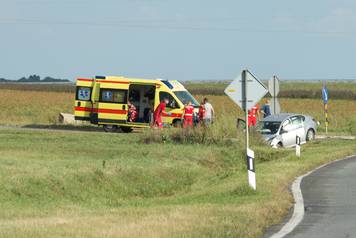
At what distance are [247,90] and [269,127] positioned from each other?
14.7m

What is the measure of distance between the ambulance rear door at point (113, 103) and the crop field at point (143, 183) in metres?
3.89

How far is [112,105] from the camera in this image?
3828 cm

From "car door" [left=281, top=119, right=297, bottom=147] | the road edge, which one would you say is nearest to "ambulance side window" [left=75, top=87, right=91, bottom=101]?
"car door" [left=281, top=119, right=297, bottom=147]

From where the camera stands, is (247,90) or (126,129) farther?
(126,129)

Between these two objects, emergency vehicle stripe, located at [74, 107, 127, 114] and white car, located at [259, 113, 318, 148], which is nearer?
white car, located at [259, 113, 318, 148]

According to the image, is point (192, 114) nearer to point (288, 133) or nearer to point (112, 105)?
point (288, 133)

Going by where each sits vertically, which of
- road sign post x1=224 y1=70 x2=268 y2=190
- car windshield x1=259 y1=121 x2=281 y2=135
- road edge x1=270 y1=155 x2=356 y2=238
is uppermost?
road sign post x1=224 y1=70 x2=268 y2=190

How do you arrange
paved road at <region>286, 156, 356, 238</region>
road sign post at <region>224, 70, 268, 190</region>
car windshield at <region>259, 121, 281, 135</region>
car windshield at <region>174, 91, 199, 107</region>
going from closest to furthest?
1. paved road at <region>286, 156, 356, 238</region>
2. road sign post at <region>224, 70, 268, 190</region>
3. car windshield at <region>259, 121, 281, 135</region>
4. car windshield at <region>174, 91, 199, 107</region>

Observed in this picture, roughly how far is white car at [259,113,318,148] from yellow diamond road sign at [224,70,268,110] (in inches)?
513

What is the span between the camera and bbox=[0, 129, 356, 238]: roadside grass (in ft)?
40.0

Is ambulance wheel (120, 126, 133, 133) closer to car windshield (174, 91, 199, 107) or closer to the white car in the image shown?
car windshield (174, 91, 199, 107)

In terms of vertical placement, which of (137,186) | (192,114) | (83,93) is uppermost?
(83,93)

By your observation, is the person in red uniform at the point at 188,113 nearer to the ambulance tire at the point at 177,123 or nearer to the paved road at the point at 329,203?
the ambulance tire at the point at 177,123

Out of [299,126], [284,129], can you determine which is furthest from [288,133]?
[299,126]
